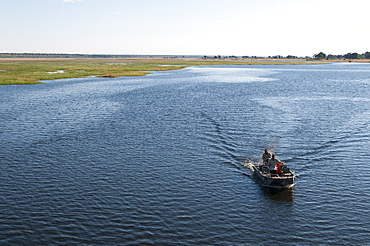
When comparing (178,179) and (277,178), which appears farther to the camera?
(178,179)

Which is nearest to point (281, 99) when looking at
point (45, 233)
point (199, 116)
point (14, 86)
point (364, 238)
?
point (199, 116)

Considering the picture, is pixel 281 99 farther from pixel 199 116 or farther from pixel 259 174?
pixel 259 174

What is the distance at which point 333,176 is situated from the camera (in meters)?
29.0

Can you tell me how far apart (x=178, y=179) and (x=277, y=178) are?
333 inches

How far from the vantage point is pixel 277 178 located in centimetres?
2595

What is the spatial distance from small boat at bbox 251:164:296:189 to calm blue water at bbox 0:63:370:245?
70 centimetres

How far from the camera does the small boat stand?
2611 cm

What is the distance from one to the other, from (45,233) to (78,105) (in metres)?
49.3

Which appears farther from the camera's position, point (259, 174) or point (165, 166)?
point (165, 166)

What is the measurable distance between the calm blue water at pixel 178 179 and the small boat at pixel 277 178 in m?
0.70

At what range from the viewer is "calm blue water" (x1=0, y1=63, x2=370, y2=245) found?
20312mm

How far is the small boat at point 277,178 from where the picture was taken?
26.1 metres

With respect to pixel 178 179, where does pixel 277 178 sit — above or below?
above

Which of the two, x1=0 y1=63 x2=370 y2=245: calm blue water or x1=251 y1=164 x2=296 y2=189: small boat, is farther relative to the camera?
x1=251 y1=164 x2=296 y2=189: small boat
